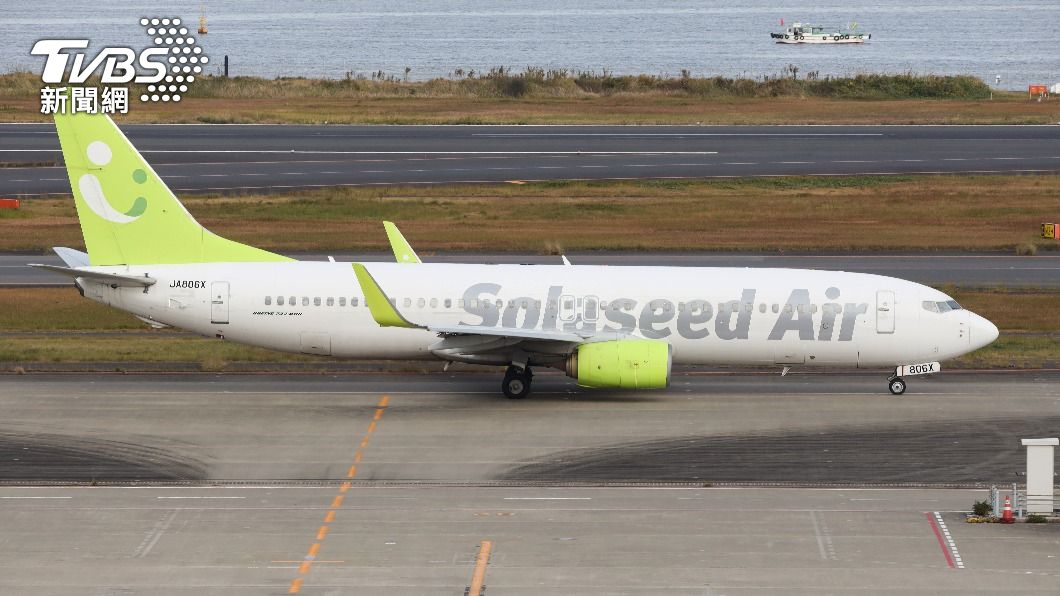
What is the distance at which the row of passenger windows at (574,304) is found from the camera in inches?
1823

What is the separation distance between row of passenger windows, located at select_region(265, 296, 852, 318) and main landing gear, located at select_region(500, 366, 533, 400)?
Result: 2.01 m

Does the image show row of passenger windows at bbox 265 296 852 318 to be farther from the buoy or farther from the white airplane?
the buoy

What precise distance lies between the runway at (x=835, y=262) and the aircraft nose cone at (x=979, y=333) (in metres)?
17.9

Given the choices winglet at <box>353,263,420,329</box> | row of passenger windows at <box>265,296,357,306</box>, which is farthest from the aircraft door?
row of passenger windows at <box>265,296,357,306</box>

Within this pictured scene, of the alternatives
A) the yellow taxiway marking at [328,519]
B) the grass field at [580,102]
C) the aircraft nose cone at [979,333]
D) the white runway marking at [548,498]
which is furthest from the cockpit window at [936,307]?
the grass field at [580,102]

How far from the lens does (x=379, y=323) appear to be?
44250mm

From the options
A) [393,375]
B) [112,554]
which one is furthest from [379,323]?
[112,554]

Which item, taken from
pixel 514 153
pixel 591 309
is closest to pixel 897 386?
pixel 591 309

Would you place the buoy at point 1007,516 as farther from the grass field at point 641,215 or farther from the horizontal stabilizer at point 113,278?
the grass field at point 641,215

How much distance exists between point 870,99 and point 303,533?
99100mm

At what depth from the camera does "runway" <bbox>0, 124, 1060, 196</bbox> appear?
88750mm

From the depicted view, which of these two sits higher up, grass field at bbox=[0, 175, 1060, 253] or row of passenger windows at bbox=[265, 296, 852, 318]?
grass field at bbox=[0, 175, 1060, 253]

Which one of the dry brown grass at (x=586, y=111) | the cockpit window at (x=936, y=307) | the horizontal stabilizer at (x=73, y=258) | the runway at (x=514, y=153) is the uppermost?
the dry brown grass at (x=586, y=111)

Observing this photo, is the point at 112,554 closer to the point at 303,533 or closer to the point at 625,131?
the point at 303,533
